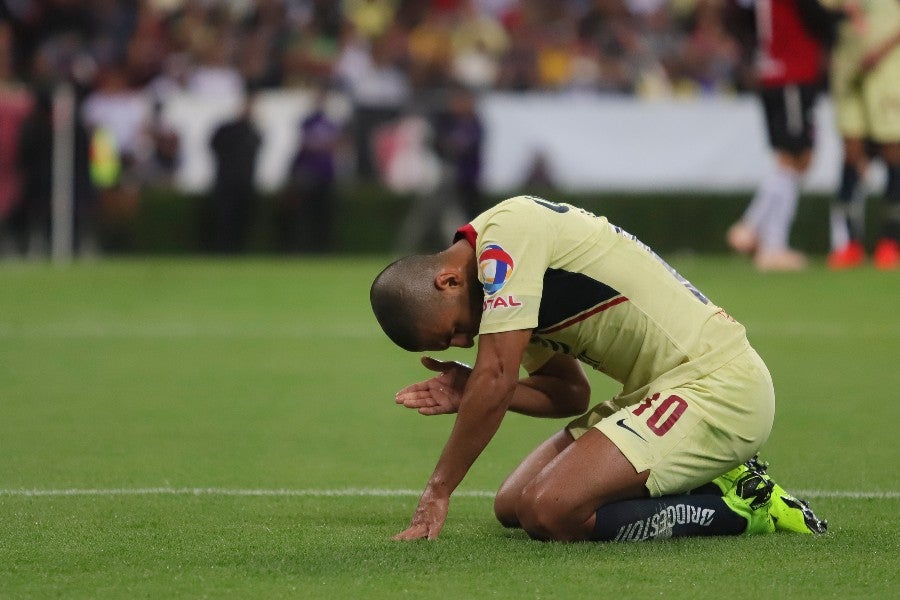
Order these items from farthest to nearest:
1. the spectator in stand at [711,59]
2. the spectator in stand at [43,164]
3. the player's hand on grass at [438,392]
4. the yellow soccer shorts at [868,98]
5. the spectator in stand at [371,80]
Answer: the spectator in stand at [711,59] < the spectator in stand at [371,80] < the spectator in stand at [43,164] < the yellow soccer shorts at [868,98] < the player's hand on grass at [438,392]

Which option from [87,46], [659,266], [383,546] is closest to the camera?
[383,546]

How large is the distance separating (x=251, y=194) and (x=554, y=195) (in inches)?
148

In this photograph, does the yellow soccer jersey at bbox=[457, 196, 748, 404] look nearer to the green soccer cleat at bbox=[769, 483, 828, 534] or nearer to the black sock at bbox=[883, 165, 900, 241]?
the green soccer cleat at bbox=[769, 483, 828, 534]

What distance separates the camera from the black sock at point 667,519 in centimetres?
496

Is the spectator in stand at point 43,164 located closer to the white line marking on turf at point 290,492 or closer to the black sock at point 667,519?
the white line marking on turf at point 290,492

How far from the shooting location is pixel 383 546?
4.83 m

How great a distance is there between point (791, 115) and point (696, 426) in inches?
399

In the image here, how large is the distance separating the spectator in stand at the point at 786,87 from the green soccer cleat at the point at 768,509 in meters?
9.80

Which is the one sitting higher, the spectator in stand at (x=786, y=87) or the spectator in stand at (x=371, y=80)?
the spectator in stand at (x=786, y=87)

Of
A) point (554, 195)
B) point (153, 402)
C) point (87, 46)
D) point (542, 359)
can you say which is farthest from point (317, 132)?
point (542, 359)

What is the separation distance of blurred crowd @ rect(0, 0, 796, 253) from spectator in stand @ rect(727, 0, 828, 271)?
16.0ft

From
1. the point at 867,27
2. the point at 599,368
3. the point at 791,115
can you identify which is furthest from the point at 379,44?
the point at 599,368

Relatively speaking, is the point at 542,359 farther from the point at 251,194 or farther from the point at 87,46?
the point at 87,46

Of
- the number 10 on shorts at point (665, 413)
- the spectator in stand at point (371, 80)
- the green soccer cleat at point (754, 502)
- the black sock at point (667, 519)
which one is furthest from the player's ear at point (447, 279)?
the spectator in stand at point (371, 80)
